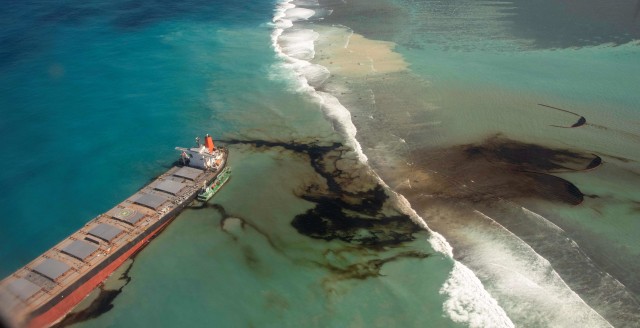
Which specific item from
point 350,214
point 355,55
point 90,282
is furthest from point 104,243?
point 355,55

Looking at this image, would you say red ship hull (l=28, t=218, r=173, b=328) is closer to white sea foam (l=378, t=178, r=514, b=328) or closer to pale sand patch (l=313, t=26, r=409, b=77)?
white sea foam (l=378, t=178, r=514, b=328)

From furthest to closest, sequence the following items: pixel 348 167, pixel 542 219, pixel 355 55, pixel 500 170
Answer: pixel 355 55 → pixel 348 167 → pixel 500 170 → pixel 542 219

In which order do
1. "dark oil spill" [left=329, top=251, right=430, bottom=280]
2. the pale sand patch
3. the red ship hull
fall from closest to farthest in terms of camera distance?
1. the red ship hull
2. "dark oil spill" [left=329, top=251, right=430, bottom=280]
3. the pale sand patch

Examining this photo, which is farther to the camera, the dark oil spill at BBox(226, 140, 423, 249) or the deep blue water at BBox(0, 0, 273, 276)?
the deep blue water at BBox(0, 0, 273, 276)

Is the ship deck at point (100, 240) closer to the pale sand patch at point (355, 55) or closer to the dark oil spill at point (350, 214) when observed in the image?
the dark oil spill at point (350, 214)

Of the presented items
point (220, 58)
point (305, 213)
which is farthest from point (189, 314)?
point (220, 58)

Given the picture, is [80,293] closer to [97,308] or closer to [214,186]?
[97,308]

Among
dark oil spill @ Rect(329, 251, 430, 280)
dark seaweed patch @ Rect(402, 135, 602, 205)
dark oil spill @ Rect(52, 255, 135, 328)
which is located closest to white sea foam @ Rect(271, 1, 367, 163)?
dark seaweed patch @ Rect(402, 135, 602, 205)

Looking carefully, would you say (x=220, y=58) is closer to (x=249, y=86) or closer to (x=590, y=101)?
(x=249, y=86)
